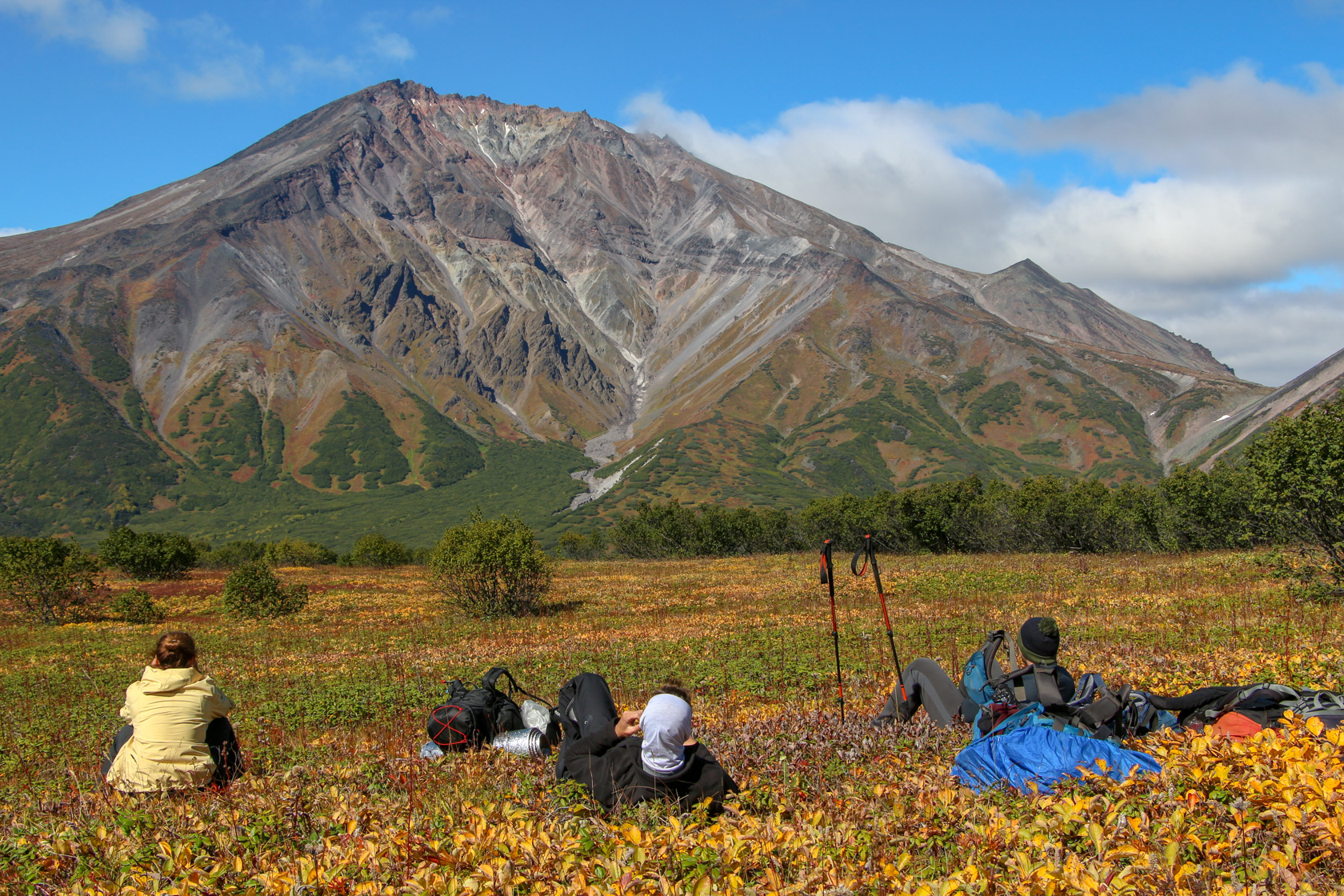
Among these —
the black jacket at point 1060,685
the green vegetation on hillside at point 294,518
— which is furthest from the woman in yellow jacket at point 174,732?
the green vegetation on hillside at point 294,518

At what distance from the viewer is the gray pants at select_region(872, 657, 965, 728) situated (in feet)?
27.1

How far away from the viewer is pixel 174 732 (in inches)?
275

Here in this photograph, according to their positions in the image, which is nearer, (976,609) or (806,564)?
(976,609)

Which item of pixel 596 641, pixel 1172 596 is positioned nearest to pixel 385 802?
pixel 596 641

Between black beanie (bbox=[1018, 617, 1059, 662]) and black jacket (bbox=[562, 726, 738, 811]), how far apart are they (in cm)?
314

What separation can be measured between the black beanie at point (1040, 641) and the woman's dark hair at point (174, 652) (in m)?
7.77

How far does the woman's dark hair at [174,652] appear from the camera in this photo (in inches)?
283

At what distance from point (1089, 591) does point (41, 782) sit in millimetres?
23722

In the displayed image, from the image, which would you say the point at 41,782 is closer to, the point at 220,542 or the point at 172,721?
the point at 172,721

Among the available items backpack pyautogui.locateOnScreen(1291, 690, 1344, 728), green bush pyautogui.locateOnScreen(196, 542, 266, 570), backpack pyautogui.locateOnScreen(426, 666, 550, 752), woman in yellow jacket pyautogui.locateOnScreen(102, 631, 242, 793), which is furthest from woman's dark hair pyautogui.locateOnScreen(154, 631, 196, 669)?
green bush pyautogui.locateOnScreen(196, 542, 266, 570)

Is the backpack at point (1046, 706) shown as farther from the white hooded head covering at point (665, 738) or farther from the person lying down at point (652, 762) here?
the white hooded head covering at point (665, 738)

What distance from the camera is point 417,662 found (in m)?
16.7

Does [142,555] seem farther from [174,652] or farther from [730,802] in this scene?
[730,802]

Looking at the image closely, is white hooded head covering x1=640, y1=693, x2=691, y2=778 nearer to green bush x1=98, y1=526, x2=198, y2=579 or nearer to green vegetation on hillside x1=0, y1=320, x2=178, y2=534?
green bush x1=98, y1=526, x2=198, y2=579
